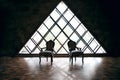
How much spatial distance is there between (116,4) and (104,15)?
2.12 ft

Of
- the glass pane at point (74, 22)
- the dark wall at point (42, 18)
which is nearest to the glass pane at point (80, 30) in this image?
the glass pane at point (74, 22)

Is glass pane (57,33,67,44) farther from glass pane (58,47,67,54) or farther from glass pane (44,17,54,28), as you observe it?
glass pane (44,17,54,28)

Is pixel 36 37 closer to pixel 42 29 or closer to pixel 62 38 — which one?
pixel 42 29

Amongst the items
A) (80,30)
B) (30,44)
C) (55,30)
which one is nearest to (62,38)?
(55,30)

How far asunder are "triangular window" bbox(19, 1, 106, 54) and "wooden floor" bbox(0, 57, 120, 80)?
23.5 inches

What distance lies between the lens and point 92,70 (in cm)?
771

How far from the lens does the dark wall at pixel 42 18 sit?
33.5ft

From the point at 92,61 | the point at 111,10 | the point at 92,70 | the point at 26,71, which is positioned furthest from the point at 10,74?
the point at 111,10

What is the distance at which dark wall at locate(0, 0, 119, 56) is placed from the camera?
10.2m

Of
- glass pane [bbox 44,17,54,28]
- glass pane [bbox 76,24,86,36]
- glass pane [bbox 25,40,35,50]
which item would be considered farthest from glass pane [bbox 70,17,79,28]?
glass pane [bbox 25,40,35,50]

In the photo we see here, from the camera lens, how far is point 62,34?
10.5m

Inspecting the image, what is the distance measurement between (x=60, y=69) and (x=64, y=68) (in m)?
0.21

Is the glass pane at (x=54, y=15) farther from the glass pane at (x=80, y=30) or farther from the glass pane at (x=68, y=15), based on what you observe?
the glass pane at (x=80, y=30)

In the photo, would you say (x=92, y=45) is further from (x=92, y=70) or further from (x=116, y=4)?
(x=92, y=70)
